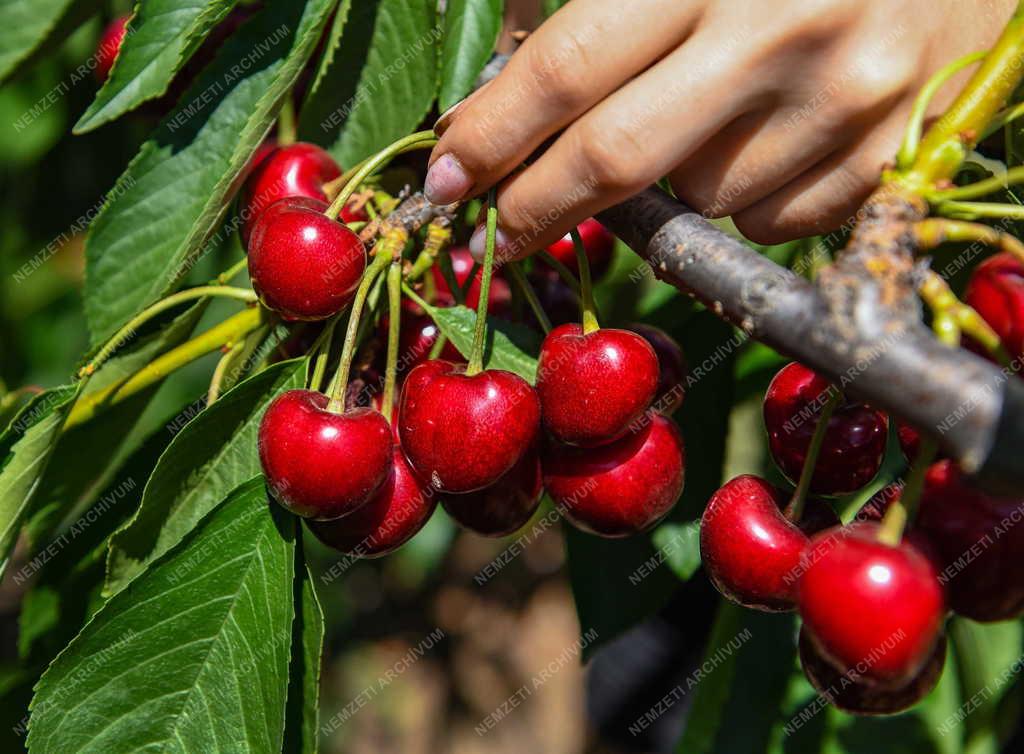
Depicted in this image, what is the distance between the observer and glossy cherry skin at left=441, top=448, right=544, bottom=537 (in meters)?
1.14

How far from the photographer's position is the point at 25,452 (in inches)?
44.8

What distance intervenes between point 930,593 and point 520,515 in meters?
0.52

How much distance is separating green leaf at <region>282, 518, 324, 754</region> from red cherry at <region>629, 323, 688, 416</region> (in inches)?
18.2

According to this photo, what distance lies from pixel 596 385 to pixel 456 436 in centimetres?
15

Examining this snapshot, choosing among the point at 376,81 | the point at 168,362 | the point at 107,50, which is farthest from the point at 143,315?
the point at 107,50

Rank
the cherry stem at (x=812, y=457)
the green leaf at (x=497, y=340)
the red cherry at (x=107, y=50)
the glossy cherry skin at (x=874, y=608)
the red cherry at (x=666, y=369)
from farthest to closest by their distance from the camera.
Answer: the red cherry at (x=107, y=50) → the red cherry at (x=666, y=369) → the green leaf at (x=497, y=340) → the cherry stem at (x=812, y=457) → the glossy cherry skin at (x=874, y=608)

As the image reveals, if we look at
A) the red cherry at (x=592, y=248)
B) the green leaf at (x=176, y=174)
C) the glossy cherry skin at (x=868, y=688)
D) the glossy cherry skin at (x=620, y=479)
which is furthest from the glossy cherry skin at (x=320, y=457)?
the red cherry at (x=592, y=248)

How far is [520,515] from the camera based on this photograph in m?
1.16

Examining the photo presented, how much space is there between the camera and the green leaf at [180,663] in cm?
107

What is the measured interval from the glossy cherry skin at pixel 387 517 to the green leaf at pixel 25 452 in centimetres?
31

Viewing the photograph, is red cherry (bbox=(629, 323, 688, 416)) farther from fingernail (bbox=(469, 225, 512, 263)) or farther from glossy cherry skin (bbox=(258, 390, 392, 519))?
glossy cherry skin (bbox=(258, 390, 392, 519))

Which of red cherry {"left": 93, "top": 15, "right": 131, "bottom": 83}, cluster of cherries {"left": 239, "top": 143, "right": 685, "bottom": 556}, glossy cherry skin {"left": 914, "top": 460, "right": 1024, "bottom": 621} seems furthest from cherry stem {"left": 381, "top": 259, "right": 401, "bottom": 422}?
red cherry {"left": 93, "top": 15, "right": 131, "bottom": 83}

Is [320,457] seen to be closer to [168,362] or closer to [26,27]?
[168,362]

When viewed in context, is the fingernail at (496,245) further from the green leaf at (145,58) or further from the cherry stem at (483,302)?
the green leaf at (145,58)
